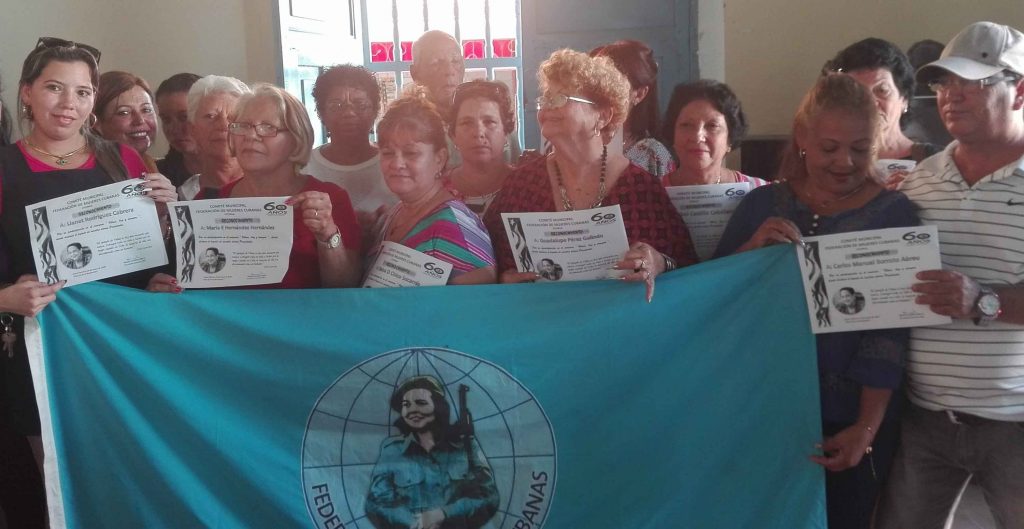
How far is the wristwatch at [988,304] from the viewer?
6.19ft

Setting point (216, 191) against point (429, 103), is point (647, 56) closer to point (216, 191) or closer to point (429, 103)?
point (429, 103)

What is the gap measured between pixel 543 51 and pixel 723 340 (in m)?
3.58

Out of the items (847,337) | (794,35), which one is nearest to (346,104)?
(847,337)

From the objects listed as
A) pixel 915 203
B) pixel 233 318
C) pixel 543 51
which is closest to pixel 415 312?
pixel 233 318

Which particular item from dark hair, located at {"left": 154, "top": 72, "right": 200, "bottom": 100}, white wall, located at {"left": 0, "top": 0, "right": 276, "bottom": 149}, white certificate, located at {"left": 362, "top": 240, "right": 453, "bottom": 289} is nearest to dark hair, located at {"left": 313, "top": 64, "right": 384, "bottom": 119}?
dark hair, located at {"left": 154, "top": 72, "right": 200, "bottom": 100}

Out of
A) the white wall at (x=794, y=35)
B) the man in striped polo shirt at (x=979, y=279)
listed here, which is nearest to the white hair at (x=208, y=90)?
the man in striped polo shirt at (x=979, y=279)

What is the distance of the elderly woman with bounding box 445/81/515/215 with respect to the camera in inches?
114

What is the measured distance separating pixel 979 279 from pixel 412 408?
1.39 m

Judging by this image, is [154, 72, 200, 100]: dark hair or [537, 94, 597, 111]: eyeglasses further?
[154, 72, 200, 100]: dark hair

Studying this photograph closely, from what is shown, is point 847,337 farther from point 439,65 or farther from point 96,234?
point 439,65

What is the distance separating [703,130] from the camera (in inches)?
106

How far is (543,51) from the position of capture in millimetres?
5379

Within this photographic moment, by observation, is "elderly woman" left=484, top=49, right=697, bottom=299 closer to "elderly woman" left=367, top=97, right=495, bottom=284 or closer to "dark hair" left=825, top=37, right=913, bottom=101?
"elderly woman" left=367, top=97, right=495, bottom=284

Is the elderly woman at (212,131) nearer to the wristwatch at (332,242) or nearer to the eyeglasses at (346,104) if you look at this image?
the eyeglasses at (346,104)
